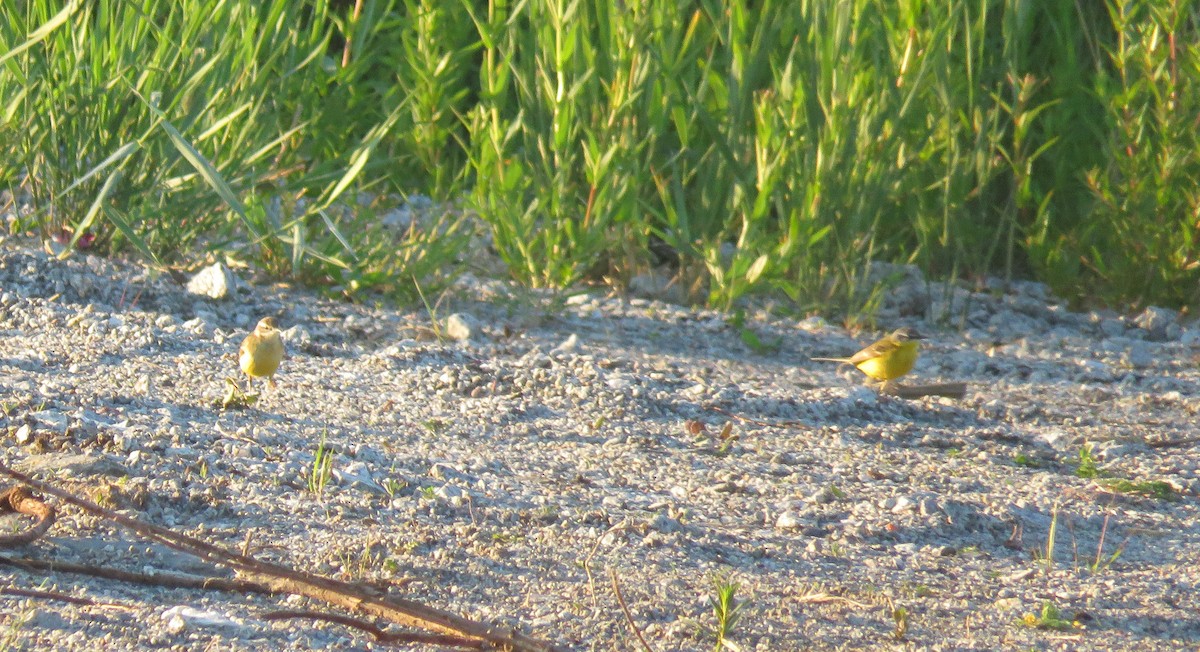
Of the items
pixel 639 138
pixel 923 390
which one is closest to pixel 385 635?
pixel 923 390

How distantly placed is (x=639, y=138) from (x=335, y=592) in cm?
313

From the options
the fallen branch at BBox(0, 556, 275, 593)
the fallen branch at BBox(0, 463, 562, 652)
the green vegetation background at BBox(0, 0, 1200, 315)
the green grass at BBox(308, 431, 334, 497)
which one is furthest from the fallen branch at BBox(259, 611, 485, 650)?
the green vegetation background at BBox(0, 0, 1200, 315)

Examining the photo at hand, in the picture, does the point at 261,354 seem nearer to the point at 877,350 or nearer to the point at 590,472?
the point at 590,472

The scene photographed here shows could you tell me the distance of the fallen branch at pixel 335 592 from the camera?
7.38 ft

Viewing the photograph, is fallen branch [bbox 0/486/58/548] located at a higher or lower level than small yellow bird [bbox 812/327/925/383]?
higher

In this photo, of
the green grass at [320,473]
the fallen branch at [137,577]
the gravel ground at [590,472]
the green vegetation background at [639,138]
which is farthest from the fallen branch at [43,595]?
the green vegetation background at [639,138]

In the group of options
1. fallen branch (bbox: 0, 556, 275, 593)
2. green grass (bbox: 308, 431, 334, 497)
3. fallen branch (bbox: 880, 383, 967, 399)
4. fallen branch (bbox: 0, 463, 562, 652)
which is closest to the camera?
→ fallen branch (bbox: 0, 463, 562, 652)

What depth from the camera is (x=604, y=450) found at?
11.7 ft

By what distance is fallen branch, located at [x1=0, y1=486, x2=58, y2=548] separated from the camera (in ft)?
8.23

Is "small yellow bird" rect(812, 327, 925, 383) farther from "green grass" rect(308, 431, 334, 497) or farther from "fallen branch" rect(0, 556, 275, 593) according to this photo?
"fallen branch" rect(0, 556, 275, 593)

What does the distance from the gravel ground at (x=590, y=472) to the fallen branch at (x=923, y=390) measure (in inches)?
1.3

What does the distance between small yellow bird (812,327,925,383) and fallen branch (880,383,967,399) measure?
7 centimetres

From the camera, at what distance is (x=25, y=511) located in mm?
2627

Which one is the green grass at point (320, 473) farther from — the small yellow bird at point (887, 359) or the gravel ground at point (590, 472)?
the small yellow bird at point (887, 359)
